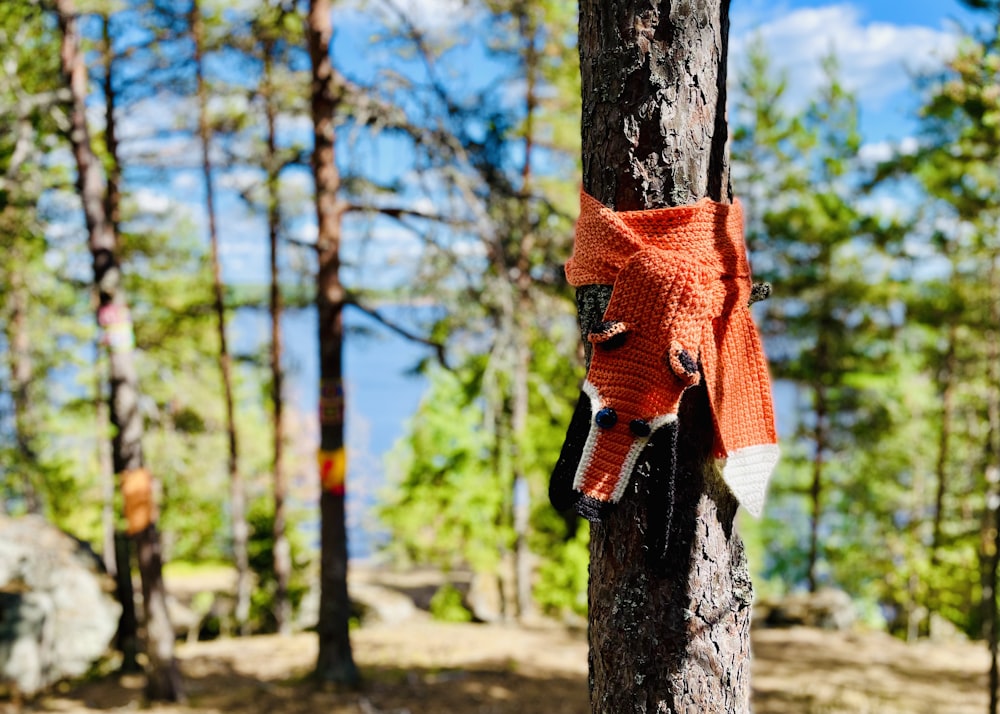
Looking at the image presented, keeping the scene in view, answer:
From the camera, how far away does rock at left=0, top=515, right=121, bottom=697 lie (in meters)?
8.01

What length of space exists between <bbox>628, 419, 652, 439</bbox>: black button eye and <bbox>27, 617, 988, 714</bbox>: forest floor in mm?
5028

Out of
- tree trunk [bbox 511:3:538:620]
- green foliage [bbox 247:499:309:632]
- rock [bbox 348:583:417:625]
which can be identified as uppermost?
tree trunk [bbox 511:3:538:620]

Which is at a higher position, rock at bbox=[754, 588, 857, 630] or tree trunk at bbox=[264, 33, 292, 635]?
tree trunk at bbox=[264, 33, 292, 635]

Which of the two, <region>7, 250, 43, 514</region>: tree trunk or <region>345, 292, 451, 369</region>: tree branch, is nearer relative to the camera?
<region>345, 292, 451, 369</region>: tree branch

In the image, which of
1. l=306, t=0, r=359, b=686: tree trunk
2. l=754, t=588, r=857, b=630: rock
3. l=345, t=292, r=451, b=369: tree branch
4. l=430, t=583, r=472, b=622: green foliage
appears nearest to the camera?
l=345, t=292, r=451, b=369: tree branch

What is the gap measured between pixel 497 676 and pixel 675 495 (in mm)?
5848

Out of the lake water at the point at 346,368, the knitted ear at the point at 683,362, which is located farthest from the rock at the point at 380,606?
the knitted ear at the point at 683,362

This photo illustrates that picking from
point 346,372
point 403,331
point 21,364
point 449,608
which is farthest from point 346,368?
point 403,331

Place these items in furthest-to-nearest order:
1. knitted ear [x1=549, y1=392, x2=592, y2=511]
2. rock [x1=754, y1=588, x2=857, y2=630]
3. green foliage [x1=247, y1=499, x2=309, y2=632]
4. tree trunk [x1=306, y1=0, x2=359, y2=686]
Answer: green foliage [x1=247, y1=499, x2=309, y2=632], rock [x1=754, y1=588, x2=857, y2=630], tree trunk [x1=306, y1=0, x2=359, y2=686], knitted ear [x1=549, y1=392, x2=592, y2=511]

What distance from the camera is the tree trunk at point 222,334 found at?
9430 mm

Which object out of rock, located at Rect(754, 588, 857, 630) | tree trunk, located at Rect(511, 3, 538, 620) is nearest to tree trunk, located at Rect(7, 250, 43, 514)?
tree trunk, located at Rect(511, 3, 538, 620)

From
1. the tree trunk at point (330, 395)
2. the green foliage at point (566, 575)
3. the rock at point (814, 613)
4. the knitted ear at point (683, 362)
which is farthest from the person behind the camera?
the green foliage at point (566, 575)

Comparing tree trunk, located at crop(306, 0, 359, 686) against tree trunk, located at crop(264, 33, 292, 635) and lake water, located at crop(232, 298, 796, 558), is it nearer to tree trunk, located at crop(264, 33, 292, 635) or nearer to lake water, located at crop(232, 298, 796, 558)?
lake water, located at crop(232, 298, 796, 558)

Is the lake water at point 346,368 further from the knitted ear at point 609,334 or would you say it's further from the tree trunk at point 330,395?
the knitted ear at point 609,334
